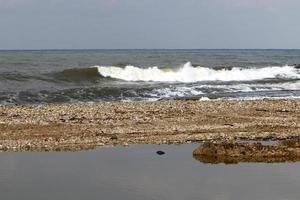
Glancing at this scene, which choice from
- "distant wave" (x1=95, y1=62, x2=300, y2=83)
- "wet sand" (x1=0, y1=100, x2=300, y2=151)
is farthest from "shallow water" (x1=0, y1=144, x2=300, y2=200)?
"distant wave" (x1=95, y1=62, x2=300, y2=83)

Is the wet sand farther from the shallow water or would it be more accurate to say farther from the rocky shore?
the rocky shore

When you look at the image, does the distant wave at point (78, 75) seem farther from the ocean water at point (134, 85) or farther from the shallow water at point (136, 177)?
the shallow water at point (136, 177)

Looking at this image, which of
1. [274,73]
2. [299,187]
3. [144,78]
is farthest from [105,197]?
[274,73]

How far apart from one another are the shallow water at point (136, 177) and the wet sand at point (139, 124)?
1.06m

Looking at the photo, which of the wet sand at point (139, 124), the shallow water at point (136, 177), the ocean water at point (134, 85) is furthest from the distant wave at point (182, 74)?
the shallow water at point (136, 177)

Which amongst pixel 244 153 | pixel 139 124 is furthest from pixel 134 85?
pixel 244 153

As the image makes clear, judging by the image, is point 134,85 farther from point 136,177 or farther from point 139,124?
point 136,177

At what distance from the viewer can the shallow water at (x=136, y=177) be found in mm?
7699

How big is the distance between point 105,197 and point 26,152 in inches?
134

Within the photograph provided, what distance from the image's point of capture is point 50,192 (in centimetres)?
773

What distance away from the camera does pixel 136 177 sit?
859cm

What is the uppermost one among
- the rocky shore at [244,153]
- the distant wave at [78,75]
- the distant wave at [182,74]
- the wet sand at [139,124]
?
the rocky shore at [244,153]

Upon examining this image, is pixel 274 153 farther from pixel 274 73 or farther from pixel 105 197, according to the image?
pixel 274 73

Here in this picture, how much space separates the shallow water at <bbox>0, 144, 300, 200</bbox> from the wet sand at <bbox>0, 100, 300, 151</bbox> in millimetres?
1056
